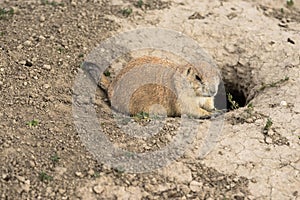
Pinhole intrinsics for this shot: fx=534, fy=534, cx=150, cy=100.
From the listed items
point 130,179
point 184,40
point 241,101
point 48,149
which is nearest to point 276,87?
point 241,101

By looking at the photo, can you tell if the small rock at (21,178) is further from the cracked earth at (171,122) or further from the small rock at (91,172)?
the small rock at (91,172)

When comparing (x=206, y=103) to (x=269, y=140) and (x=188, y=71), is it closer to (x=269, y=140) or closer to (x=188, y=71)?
(x=188, y=71)

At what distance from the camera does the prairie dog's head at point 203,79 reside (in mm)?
6203

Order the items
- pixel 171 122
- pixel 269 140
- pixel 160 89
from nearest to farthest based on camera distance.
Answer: pixel 269 140 < pixel 171 122 < pixel 160 89

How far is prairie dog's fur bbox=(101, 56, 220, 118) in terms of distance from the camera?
19.4 ft

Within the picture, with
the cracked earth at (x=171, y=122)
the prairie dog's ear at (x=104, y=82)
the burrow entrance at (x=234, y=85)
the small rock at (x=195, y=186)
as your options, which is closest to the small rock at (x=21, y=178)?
the cracked earth at (x=171, y=122)

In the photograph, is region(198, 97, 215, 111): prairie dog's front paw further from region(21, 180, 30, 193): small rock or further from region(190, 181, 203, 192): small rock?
region(21, 180, 30, 193): small rock

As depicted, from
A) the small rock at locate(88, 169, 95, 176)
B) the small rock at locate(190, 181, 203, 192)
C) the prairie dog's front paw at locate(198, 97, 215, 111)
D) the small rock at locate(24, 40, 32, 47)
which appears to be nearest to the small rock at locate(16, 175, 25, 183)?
the small rock at locate(88, 169, 95, 176)

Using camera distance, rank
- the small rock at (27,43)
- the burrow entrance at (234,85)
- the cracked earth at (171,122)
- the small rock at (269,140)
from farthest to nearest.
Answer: the burrow entrance at (234,85) → the small rock at (27,43) → the small rock at (269,140) → the cracked earth at (171,122)

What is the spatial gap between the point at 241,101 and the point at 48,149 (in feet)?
9.73

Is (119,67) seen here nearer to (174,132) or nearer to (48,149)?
(174,132)

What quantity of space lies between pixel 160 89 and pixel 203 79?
2.01 feet

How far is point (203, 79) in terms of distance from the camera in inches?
248

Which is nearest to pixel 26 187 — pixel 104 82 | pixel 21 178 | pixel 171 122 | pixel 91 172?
pixel 21 178
